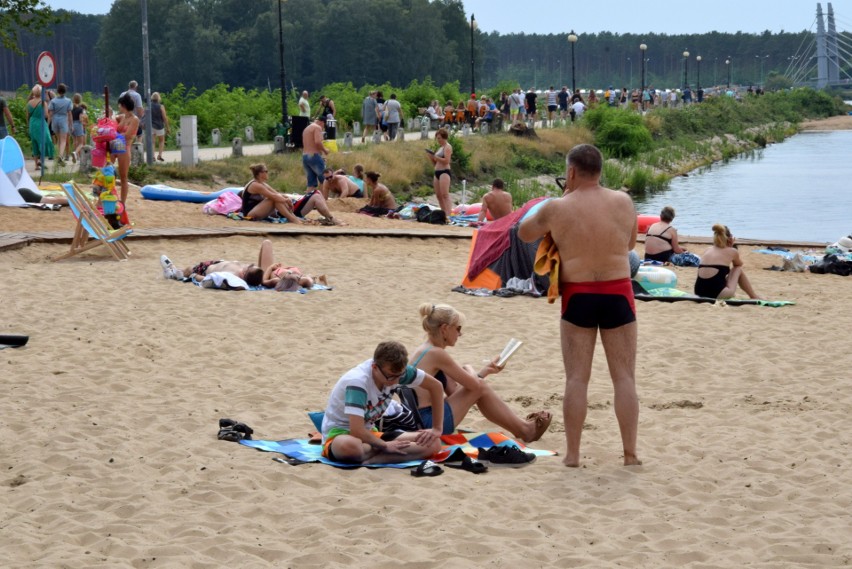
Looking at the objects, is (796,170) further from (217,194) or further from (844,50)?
(844,50)

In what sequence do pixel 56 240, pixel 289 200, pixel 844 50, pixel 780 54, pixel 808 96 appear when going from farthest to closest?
pixel 780 54, pixel 844 50, pixel 808 96, pixel 289 200, pixel 56 240

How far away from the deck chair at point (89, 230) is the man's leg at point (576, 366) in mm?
7741

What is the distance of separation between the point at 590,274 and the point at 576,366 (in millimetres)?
467

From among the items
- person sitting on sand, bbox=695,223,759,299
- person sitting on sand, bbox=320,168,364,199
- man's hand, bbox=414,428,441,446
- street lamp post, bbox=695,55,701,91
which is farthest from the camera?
street lamp post, bbox=695,55,701,91

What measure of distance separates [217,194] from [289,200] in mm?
2068

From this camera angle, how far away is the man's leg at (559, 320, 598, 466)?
6.20m

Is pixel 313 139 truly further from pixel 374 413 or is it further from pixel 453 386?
pixel 374 413

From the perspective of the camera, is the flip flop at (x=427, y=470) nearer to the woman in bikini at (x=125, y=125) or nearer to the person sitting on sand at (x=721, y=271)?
the person sitting on sand at (x=721, y=271)

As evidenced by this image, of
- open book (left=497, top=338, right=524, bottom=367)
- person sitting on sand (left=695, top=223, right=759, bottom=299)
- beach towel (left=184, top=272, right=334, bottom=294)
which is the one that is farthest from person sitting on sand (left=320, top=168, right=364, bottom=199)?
open book (left=497, top=338, right=524, bottom=367)

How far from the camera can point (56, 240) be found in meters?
14.1

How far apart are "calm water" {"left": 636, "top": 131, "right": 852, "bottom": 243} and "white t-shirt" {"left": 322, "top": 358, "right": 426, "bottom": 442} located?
1898 centimetres

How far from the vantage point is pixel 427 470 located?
20.3 feet

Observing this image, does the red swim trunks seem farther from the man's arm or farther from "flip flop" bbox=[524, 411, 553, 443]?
"flip flop" bbox=[524, 411, 553, 443]

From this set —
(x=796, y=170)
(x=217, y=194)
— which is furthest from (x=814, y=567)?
(x=796, y=170)
